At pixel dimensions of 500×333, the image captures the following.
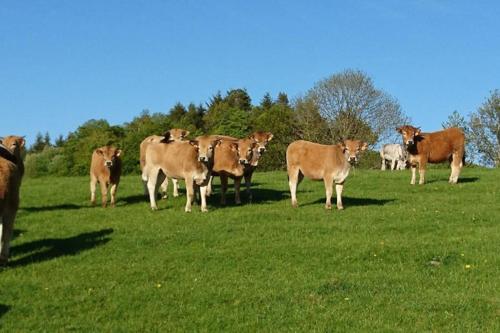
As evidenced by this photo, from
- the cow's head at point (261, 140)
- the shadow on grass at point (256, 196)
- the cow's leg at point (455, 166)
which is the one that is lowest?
the shadow on grass at point (256, 196)

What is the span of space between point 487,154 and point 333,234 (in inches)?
2134

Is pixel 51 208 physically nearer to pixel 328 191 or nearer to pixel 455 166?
pixel 328 191

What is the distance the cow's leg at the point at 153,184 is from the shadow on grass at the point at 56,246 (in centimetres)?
379

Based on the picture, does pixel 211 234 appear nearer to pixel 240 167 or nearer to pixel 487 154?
pixel 240 167

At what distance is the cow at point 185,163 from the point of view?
19750mm

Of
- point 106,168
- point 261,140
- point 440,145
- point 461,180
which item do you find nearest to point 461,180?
point 461,180

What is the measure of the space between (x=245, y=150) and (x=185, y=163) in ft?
8.24

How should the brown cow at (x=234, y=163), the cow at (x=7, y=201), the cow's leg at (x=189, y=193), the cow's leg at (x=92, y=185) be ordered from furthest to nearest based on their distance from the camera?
the cow's leg at (x=92, y=185) < the brown cow at (x=234, y=163) < the cow's leg at (x=189, y=193) < the cow at (x=7, y=201)

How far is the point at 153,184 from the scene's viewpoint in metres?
20.9

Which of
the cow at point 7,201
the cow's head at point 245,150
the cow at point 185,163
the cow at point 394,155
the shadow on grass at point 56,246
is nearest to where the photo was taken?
the cow at point 7,201

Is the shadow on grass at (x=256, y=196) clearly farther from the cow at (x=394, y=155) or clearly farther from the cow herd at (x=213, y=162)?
the cow at (x=394, y=155)

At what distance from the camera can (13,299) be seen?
10.8 metres

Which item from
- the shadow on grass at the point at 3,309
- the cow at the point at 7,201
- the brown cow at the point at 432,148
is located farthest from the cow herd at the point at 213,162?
the shadow on grass at the point at 3,309

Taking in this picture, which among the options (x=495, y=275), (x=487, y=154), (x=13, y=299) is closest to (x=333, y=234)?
(x=495, y=275)
